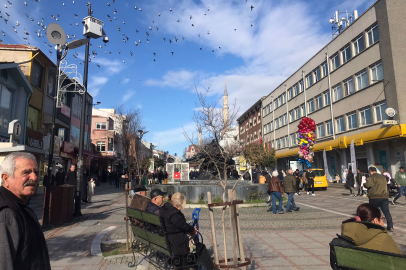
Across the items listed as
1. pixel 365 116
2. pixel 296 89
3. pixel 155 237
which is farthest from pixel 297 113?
pixel 155 237

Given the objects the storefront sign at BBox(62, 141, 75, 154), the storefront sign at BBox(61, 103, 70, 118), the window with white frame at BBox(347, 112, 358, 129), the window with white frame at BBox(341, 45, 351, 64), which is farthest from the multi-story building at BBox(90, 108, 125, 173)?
the window with white frame at BBox(341, 45, 351, 64)

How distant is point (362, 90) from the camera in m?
26.9

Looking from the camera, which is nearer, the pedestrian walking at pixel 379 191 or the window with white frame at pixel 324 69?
the pedestrian walking at pixel 379 191

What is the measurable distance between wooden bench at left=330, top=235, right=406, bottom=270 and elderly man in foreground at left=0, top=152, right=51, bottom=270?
100 inches

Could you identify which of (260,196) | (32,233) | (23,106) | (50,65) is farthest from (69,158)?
(32,233)

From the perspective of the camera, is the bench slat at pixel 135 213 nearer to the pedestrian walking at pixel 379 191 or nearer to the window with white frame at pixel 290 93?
the pedestrian walking at pixel 379 191

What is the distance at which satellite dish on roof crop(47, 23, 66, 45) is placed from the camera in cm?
1040

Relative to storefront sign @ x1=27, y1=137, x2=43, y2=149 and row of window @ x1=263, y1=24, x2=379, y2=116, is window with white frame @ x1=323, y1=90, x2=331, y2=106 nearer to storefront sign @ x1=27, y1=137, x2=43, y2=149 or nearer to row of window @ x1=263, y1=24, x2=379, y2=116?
row of window @ x1=263, y1=24, x2=379, y2=116

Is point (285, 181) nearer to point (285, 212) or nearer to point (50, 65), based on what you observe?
point (285, 212)

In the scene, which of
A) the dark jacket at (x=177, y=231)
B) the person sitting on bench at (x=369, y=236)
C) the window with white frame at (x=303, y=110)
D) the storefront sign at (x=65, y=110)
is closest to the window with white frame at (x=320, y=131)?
the window with white frame at (x=303, y=110)

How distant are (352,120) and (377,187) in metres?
23.3

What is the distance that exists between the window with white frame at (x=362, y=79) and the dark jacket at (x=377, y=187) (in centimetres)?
2156

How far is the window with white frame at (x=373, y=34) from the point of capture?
24891 mm

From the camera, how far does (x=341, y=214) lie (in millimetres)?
11492
